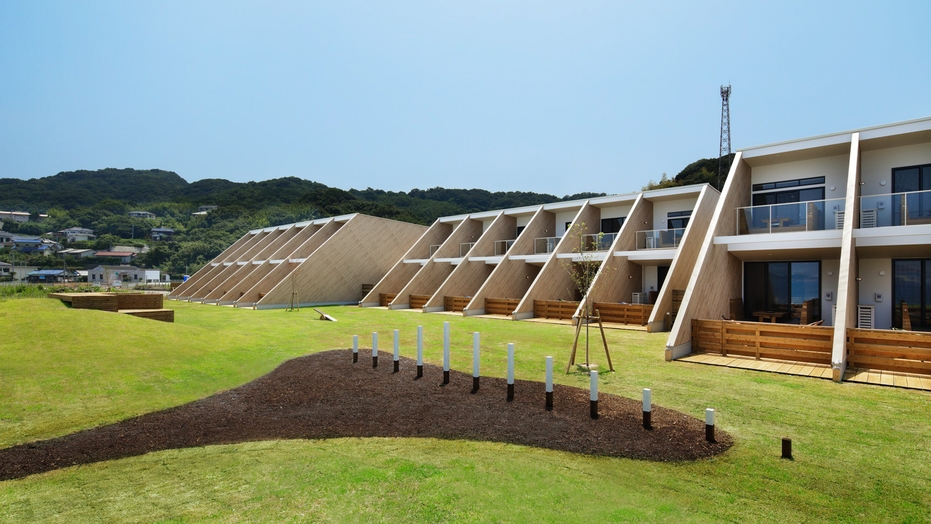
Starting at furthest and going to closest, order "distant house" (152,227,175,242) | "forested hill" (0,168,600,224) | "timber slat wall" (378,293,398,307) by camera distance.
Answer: "distant house" (152,227,175,242)
"forested hill" (0,168,600,224)
"timber slat wall" (378,293,398,307)

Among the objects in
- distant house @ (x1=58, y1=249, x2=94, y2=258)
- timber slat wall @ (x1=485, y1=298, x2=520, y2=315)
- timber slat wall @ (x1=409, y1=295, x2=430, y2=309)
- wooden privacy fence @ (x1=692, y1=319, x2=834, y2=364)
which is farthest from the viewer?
distant house @ (x1=58, y1=249, x2=94, y2=258)

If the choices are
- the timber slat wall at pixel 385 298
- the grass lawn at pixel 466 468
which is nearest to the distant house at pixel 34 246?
the timber slat wall at pixel 385 298

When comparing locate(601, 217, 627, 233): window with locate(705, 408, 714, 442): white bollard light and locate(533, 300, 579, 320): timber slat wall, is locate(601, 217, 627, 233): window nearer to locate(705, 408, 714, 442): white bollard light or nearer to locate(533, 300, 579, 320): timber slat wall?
locate(533, 300, 579, 320): timber slat wall

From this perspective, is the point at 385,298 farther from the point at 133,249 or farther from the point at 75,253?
the point at 75,253

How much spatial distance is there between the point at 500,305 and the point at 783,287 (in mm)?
11165

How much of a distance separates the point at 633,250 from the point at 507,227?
8859 mm

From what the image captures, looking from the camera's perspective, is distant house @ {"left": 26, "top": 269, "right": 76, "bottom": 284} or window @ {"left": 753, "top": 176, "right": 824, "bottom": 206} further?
distant house @ {"left": 26, "top": 269, "right": 76, "bottom": 284}

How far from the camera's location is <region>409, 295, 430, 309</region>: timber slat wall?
81.2 ft

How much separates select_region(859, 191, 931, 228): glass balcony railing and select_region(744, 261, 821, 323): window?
13.0 ft

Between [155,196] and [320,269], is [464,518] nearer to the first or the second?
[320,269]

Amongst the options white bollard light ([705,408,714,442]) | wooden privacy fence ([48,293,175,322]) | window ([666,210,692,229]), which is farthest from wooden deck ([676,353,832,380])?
wooden privacy fence ([48,293,175,322])

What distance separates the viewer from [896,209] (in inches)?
469

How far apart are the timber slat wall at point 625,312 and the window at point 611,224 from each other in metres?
6.04

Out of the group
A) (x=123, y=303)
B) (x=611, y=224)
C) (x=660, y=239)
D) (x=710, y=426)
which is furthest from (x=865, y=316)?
(x=123, y=303)
